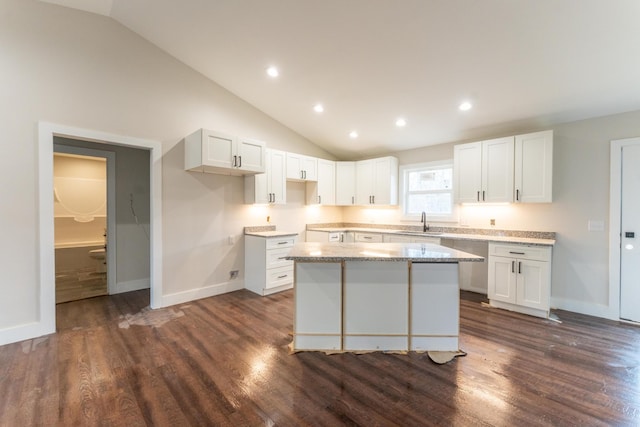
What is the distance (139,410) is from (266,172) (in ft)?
11.1

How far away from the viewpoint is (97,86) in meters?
3.29

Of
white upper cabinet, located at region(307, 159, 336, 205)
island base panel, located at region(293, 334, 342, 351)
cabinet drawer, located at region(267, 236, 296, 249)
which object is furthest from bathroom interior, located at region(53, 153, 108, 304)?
island base panel, located at region(293, 334, 342, 351)

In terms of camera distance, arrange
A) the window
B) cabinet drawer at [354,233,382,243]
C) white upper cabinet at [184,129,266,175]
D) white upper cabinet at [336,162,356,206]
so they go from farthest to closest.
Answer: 1. white upper cabinet at [336,162,356,206]
2. cabinet drawer at [354,233,382,243]
3. the window
4. white upper cabinet at [184,129,266,175]

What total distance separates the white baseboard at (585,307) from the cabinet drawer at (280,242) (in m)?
3.72

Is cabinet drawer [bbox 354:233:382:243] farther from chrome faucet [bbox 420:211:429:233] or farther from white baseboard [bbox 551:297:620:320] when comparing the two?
white baseboard [bbox 551:297:620:320]

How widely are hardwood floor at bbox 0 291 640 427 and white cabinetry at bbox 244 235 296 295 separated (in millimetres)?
1087

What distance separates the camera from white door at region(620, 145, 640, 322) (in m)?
3.24

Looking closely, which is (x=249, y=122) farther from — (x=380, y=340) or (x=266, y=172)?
(x=380, y=340)

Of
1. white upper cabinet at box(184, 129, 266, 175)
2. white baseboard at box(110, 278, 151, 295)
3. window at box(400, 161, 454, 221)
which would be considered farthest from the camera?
window at box(400, 161, 454, 221)

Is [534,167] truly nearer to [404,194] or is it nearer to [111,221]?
[404,194]

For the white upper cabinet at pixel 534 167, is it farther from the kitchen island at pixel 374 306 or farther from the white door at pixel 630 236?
the kitchen island at pixel 374 306

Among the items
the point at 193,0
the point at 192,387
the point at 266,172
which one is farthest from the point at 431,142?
the point at 192,387

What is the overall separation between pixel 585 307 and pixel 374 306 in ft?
9.76

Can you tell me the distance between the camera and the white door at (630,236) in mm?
3240
